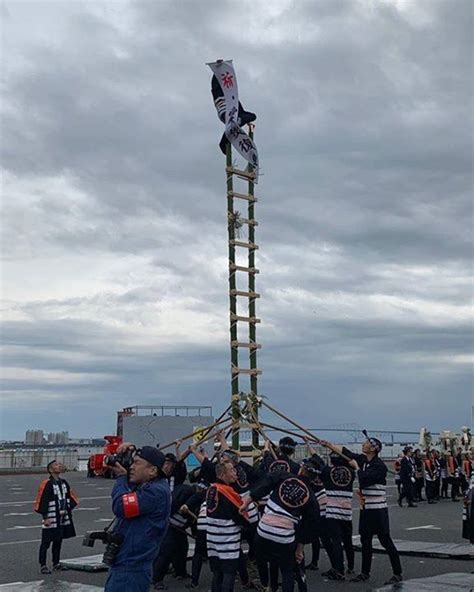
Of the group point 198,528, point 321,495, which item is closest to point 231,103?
point 321,495

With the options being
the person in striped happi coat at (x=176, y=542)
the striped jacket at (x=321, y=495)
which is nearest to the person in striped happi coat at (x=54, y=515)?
the person in striped happi coat at (x=176, y=542)

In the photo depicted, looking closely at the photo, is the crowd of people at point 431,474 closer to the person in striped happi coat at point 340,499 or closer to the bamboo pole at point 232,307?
the person in striped happi coat at point 340,499

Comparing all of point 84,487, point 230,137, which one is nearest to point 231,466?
point 230,137

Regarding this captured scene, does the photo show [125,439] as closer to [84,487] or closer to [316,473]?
[84,487]

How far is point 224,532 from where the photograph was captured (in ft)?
26.2

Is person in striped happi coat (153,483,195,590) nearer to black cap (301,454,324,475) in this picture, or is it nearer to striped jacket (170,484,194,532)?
striped jacket (170,484,194,532)

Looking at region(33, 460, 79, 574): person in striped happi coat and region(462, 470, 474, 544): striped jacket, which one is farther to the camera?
region(462, 470, 474, 544): striped jacket

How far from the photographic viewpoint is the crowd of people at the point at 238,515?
5387 millimetres

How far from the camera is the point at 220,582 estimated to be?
7.97 meters

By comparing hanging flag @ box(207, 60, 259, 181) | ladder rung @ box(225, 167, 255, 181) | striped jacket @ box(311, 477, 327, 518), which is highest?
hanging flag @ box(207, 60, 259, 181)

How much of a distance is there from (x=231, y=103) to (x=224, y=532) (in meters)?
6.41

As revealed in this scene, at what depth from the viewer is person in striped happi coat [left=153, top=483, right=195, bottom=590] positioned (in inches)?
396

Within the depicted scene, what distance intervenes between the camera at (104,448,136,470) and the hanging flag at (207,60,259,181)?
5.97 m

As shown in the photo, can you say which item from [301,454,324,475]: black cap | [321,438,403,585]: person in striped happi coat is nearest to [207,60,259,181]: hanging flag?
[301,454,324,475]: black cap
